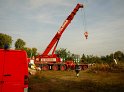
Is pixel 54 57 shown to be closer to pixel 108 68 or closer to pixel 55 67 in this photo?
pixel 55 67

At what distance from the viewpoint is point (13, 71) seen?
726cm

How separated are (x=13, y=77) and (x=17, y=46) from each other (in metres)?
91.6

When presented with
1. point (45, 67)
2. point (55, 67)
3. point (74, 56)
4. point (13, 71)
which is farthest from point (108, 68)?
point (74, 56)

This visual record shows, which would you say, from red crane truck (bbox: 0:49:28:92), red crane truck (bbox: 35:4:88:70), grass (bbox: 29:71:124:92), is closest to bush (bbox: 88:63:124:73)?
red crane truck (bbox: 35:4:88:70)

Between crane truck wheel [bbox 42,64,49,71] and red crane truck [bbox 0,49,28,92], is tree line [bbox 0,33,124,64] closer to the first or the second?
crane truck wheel [bbox 42,64,49,71]

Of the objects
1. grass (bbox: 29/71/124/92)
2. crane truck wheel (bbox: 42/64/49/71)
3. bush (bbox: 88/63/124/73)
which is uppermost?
crane truck wheel (bbox: 42/64/49/71)

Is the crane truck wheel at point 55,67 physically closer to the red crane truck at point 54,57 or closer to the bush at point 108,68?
the red crane truck at point 54,57

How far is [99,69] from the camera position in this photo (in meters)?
30.8

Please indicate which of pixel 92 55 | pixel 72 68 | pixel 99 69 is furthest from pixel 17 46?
pixel 99 69

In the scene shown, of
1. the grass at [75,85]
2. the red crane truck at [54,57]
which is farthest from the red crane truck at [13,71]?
the red crane truck at [54,57]

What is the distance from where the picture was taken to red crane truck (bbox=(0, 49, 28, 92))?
718 centimetres

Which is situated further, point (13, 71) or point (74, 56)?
point (74, 56)

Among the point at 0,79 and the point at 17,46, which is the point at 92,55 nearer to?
the point at 17,46

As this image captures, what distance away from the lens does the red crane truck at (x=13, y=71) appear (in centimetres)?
718
